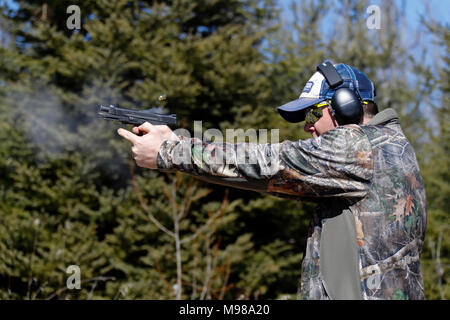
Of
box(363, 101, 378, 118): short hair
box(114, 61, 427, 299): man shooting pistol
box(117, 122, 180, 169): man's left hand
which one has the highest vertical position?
box(363, 101, 378, 118): short hair

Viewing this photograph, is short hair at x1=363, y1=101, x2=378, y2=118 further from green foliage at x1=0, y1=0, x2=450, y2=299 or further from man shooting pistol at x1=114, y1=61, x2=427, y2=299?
green foliage at x1=0, y1=0, x2=450, y2=299

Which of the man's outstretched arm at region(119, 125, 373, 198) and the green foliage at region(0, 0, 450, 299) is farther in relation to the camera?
the green foliage at region(0, 0, 450, 299)

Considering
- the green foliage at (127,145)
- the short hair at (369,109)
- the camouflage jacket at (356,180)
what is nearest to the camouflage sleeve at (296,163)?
the camouflage jacket at (356,180)

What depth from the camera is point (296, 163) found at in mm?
1624

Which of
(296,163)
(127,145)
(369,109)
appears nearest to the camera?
(296,163)

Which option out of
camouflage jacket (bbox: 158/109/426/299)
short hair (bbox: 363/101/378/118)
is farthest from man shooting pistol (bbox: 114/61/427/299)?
short hair (bbox: 363/101/378/118)

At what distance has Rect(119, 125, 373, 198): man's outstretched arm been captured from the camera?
5.32 ft

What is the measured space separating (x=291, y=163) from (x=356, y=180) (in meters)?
0.25

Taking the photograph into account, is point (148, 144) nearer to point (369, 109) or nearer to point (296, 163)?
point (296, 163)

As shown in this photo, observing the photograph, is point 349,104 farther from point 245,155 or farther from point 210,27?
point 210,27

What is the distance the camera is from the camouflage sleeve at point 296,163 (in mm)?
1620

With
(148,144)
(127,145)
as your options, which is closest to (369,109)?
(148,144)

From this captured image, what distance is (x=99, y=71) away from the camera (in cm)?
947

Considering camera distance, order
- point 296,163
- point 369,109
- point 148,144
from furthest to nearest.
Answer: point 369,109, point 148,144, point 296,163
